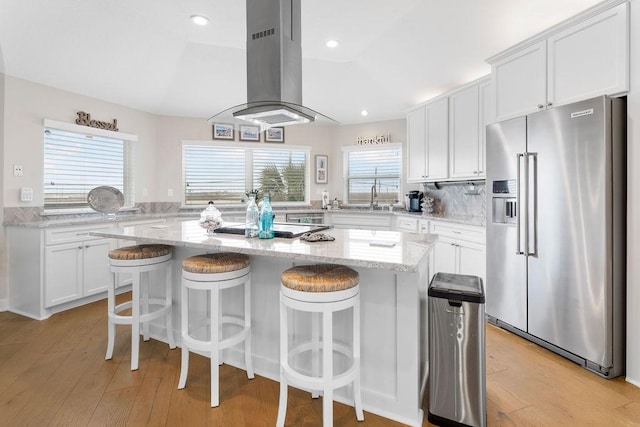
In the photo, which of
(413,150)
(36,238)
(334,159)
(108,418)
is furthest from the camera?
(334,159)

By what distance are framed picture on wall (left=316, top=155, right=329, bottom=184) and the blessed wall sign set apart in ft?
2.26

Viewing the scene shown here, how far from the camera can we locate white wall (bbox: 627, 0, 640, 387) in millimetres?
2082

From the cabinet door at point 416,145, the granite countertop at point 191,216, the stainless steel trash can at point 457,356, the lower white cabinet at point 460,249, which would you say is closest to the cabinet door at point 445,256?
the lower white cabinet at point 460,249

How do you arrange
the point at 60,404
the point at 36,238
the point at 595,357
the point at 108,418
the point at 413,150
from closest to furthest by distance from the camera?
the point at 108,418 < the point at 60,404 < the point at 595,357 < the point at 36,238 < the point at 413,150

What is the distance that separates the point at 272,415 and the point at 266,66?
2323mm

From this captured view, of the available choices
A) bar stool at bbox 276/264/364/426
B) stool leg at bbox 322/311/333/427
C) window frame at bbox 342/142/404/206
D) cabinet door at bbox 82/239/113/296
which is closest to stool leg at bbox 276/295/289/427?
bar stool at bbox 276/264/364/426

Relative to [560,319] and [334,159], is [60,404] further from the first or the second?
[334,159]

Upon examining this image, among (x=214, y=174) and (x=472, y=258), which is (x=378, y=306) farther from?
(x=214, y=174)

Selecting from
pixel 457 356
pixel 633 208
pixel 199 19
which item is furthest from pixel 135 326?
pixel 633 208

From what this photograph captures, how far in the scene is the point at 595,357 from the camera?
2.21 meters

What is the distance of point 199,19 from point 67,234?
105 inches

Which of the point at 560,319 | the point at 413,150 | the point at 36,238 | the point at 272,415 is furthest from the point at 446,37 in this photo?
the point at 36,238

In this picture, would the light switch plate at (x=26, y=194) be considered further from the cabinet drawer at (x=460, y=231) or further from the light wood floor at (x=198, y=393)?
the cabinet drawer at (x=460, y=231)

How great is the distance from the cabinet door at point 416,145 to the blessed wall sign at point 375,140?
66cm
